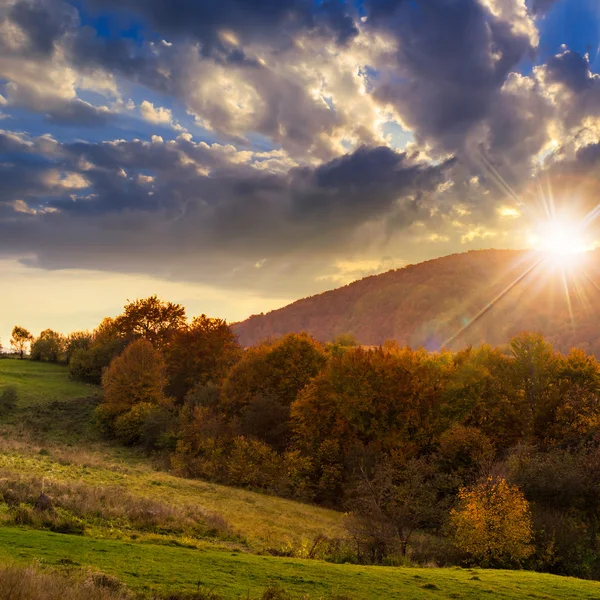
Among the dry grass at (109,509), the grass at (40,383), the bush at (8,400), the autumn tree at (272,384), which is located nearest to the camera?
the dry grass at (109,509)

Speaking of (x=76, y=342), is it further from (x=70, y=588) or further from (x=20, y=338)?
(x=70, y=588)

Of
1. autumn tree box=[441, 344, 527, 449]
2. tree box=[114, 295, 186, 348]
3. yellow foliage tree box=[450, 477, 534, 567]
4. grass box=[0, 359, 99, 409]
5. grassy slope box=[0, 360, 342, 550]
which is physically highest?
tree box=[114, 295, 186, 348]

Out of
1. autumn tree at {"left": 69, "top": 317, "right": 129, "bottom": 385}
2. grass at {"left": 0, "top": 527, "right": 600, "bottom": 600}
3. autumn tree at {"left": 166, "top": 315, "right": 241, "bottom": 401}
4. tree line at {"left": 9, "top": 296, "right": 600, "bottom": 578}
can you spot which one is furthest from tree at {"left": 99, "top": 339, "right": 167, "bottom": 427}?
grass at {"left": 0, "top": 527, "right": 600, "bottom": 600}

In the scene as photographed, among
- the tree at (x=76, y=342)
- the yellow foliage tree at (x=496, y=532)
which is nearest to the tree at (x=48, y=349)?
the tree at (x=76, y=342)

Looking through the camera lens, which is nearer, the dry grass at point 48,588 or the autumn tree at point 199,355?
the dry grass at point 48,588

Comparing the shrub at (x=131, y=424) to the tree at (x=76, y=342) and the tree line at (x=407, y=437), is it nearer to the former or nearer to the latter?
the tree line at (x=407, y=437)

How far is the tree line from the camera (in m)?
27.4

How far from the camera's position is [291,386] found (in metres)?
61.9

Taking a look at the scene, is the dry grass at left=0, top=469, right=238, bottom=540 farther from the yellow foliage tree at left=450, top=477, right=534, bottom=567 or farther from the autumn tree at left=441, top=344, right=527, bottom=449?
the autumn tree at left=441, top=344, right=527, bottom=449

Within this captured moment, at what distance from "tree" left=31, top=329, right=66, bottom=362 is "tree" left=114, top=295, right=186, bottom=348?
28.0 meters

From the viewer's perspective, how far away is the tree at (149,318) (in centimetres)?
→ 9438

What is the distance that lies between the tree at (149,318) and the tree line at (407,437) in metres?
22.5

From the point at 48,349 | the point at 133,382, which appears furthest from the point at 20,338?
the point at 133,382

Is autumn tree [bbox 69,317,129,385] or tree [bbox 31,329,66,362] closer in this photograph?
autumn tree [bbox 69,317,129,385]
